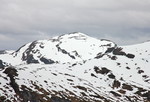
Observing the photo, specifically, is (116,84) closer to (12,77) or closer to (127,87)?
(127,87)

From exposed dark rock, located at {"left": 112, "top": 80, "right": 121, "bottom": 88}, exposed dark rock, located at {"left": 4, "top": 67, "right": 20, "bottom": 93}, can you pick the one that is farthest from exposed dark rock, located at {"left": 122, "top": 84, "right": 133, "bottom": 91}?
exposed dark rock, located at {"left": 4, "top": 67, "right": 20, "bottom": 93}

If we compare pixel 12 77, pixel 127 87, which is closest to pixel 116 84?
pixel 127 87

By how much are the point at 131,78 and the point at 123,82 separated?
22011mm

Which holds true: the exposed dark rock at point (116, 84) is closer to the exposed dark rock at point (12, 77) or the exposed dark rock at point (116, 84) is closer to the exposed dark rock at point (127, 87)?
the exposed dark rock at point (127, 87)

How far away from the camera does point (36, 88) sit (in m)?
109

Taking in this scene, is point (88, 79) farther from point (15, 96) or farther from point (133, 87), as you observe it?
point (15, 96)

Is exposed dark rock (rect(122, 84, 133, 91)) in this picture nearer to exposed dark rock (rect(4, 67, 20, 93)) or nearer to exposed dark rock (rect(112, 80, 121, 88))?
exposed dark rock (rect(112, 80, 121, 88))

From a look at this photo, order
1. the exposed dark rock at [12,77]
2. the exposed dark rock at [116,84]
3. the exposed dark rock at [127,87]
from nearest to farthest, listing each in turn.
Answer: the exposed dark rock at [12,77] < the exposed dark rock at [127,87] < the exposed dark rock at [116,84]

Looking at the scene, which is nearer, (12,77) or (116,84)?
(12,77)

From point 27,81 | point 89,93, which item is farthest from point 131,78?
point 27,81

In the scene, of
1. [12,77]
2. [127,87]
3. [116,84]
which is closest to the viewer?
[12,77]

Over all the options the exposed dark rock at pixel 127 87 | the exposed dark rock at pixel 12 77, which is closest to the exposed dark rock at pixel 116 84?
the exposed dark rock at pixel 127 87

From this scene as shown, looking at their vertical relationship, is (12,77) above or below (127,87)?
above

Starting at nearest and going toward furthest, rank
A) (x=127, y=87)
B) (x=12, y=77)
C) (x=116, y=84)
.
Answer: (x=12, y=77) → (x=127, y=87) → (x=116, y=84)
